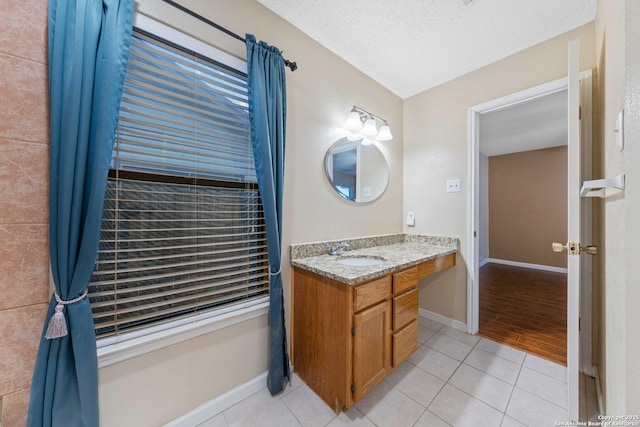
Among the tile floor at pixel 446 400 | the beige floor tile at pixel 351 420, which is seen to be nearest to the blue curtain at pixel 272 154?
the tile floor at pixel 446 400

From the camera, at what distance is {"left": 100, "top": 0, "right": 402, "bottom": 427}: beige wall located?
3.51 feet

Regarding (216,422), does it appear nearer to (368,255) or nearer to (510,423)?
(368,255)

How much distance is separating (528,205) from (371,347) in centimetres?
492

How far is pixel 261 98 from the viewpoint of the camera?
4.23 feet

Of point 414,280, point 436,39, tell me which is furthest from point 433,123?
point 414,280

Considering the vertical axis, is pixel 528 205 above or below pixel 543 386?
above

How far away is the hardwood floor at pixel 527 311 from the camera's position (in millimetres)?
1910

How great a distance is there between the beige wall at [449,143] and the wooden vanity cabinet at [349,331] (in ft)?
2.77

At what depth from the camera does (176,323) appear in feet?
3.76

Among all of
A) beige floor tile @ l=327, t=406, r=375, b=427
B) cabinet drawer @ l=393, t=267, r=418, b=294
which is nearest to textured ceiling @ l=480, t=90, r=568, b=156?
cabinet drawer @ l=393, t=267, r=418, b=294

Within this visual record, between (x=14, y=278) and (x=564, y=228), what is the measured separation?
6.24m

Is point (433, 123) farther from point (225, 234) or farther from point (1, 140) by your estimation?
point (1, 140)

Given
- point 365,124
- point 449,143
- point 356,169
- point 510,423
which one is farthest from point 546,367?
point 365,124

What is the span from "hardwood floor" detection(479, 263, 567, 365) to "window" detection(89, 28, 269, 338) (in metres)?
2.21
